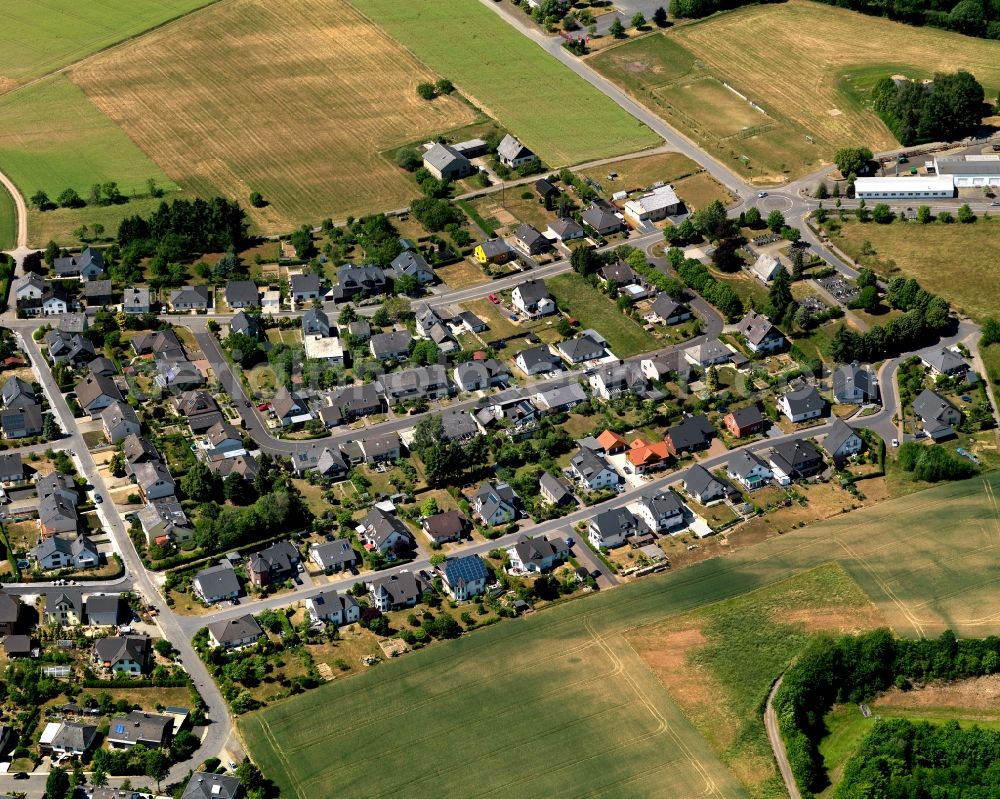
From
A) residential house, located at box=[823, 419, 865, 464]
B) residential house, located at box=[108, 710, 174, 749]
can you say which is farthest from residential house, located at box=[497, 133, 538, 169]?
residential house, located at box=[108, 710, 174, 749]

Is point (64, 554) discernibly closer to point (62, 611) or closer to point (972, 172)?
point (62, 611)

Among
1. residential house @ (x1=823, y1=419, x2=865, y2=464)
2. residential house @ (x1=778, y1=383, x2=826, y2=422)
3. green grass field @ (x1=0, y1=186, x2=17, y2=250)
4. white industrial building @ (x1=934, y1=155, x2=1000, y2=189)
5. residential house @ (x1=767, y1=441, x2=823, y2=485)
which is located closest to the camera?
residential house @ (x1=767, y1=441, x2=823, y2=485)

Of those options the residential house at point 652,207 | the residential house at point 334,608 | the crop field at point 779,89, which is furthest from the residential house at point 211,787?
the crop field at point 779,89

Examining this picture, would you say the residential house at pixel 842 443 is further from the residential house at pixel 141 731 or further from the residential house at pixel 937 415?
the residential house at pixel 141 731

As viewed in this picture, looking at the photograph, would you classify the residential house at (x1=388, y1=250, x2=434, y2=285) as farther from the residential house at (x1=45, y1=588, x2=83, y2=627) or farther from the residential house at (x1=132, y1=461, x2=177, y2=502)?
the residential house at (x1=45, y1=588, x2=83, y2=627)

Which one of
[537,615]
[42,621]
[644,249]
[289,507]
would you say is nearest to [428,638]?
[537,615]
